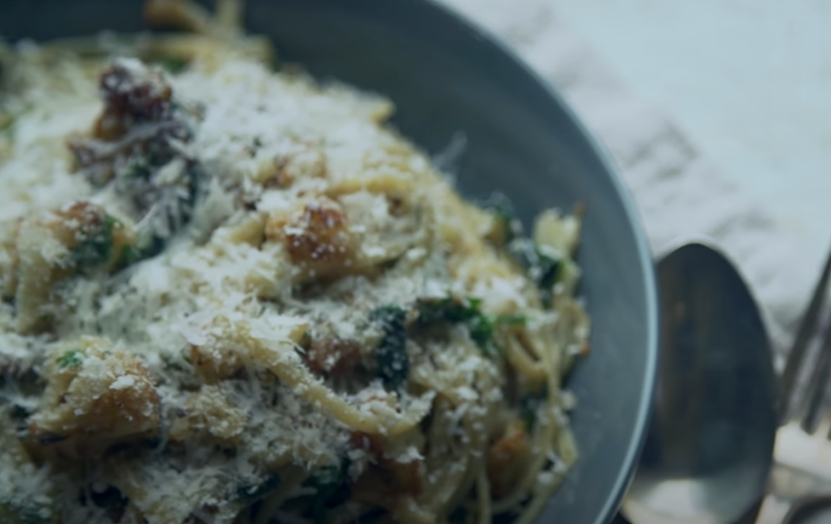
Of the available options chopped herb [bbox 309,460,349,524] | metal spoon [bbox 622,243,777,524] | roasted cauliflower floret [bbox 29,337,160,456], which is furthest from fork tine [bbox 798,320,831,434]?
roasted cauliflower floret [bbox 29,337,160,456]

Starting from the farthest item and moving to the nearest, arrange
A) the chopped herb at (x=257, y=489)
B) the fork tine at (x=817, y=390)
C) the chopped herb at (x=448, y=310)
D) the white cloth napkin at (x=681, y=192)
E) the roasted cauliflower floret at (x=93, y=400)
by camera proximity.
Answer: the white cloth napkin at (x=681, y=192), the fork tine at (x=817, y=390), the chopped herb at (x=448, y=310), the chopped herb at (x=257, y=489), the roasted cauliflower floret at (x=93, y=400)

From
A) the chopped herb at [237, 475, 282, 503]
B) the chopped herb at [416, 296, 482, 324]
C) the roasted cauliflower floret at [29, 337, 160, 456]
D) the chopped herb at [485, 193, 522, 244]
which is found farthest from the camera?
the chopped herb at [485, 193, 522, 244]

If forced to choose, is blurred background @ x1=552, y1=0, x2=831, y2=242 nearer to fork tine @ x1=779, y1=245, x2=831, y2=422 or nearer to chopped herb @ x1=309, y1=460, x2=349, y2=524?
fork tine @ x1=779, y1=245, x2=831, y2=422

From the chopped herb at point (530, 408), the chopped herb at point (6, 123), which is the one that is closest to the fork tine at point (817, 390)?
the chopped herb at point (530, 408)

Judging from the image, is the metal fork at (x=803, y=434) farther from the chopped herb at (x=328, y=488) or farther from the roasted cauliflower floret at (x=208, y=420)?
the roasted cauliflower floret at (x=208, y=420)

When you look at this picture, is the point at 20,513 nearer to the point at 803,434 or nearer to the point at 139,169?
the point at 139,169

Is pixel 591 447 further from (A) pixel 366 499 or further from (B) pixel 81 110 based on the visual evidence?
(B) pixel 81 110
